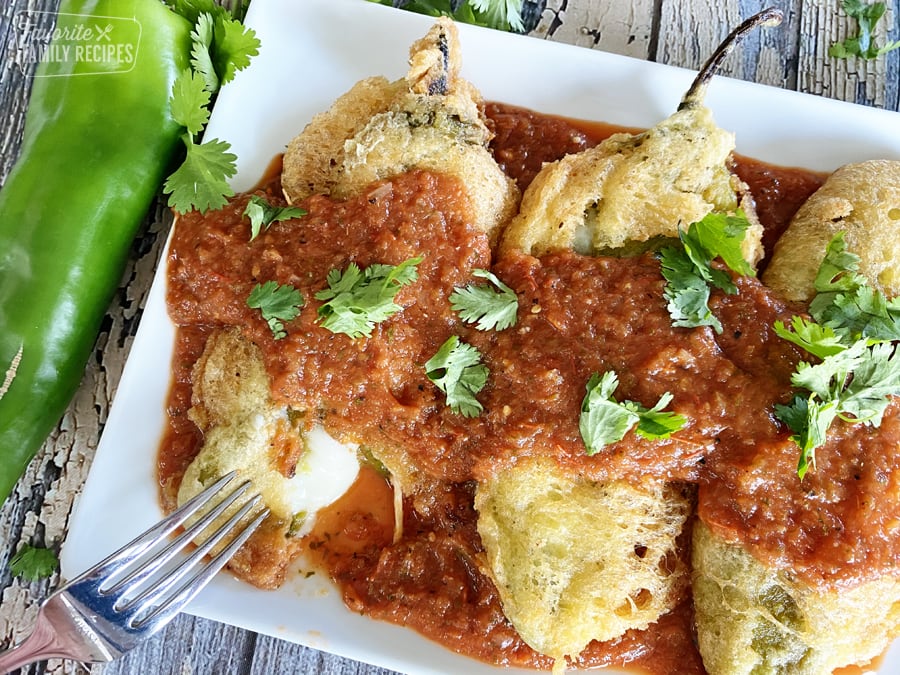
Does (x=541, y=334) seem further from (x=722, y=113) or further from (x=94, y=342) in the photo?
(x=94, y=342)

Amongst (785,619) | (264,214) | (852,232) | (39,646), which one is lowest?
(39,646)

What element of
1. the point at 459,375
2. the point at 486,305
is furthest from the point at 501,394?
the point at 486,305

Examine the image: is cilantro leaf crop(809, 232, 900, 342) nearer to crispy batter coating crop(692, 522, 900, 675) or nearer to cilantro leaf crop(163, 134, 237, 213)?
crispy batter coating crop(692, 522, 900, 675)

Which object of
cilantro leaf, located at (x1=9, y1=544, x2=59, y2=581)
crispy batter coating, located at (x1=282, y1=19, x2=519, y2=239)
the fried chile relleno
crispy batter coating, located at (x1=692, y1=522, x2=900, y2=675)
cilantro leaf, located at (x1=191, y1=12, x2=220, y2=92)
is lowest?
cilantro leaf, located at (x1=9, y1=544, x2=59, y2=581)

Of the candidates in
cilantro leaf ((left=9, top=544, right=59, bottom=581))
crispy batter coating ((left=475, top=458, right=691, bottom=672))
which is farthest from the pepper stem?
cilantro leaf ((left=9, top=544, right=59, bottom=581))

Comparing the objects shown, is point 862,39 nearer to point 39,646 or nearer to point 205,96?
point 205,96

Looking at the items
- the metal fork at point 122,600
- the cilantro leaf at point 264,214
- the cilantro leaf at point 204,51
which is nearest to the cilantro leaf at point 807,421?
the cilantro leaf at point 264,214
